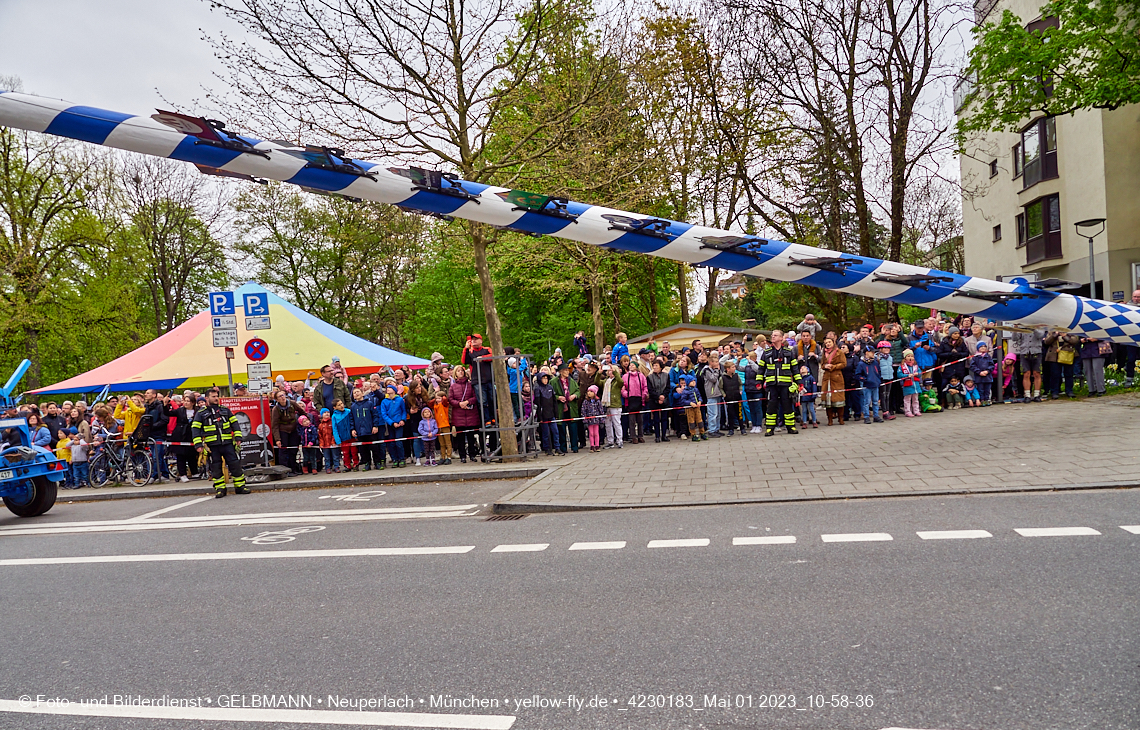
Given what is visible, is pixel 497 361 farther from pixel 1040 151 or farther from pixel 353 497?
pixel 1040 151

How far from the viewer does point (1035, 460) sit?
8.77 m

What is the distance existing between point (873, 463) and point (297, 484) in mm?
9592

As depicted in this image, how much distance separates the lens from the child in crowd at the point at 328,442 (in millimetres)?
14641

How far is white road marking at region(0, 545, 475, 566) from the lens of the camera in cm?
707

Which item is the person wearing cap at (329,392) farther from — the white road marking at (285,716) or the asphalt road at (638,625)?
the white road marking at (285,716)

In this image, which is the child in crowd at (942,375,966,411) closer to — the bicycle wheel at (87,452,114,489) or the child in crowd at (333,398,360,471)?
the child in crowd at (333,398,360,471)

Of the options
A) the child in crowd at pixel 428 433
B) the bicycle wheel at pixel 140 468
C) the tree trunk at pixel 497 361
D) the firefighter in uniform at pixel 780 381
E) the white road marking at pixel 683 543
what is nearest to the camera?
the white road marking at pixel 683 543

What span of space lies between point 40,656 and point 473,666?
3140 mm

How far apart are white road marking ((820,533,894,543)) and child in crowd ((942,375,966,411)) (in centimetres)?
1038

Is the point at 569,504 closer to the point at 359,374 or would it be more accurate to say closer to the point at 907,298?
the point at 907,298

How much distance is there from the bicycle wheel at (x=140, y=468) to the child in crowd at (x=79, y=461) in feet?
5.42

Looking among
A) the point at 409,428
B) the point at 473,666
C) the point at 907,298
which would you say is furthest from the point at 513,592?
the point at 409,428

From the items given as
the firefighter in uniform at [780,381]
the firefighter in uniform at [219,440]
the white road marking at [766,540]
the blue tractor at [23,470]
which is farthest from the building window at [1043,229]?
the blue tractor at [23,470]

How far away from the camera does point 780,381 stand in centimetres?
1349
